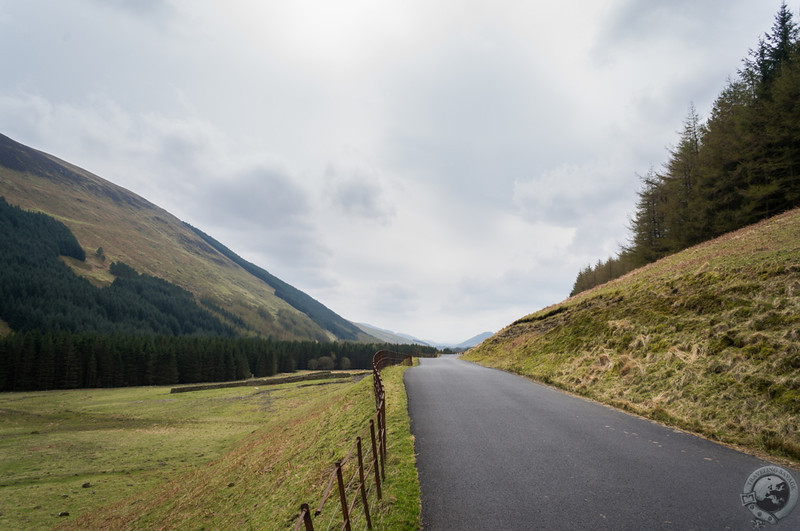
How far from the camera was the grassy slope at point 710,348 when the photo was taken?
941 cm

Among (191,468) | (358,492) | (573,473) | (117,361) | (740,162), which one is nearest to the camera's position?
(358,492)

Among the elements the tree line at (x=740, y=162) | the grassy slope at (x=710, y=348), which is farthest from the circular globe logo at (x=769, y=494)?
the tree line at (x=740, y=162)

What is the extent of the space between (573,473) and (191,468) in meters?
25.0

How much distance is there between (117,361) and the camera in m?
86.8

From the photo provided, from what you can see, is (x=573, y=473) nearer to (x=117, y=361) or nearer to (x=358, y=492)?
(x=358, y=492)

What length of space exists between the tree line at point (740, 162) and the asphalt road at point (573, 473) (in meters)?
30.7

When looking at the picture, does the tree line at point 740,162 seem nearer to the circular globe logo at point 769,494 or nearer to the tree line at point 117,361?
the circular globe logo at point 769,494

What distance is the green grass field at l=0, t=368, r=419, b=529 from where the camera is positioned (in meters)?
10.4

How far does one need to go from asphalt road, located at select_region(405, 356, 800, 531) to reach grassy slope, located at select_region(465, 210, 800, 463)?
1.06 meters

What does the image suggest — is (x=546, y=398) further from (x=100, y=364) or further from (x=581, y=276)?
(x=100, y=364)

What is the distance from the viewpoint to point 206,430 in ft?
120

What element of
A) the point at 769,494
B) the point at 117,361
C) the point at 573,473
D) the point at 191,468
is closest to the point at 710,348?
the point at 769,494

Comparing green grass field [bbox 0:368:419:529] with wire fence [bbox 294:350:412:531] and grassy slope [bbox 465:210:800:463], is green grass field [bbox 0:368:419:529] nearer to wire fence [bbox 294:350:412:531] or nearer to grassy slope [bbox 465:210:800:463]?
wire fence [bbox 294:350:412:531]

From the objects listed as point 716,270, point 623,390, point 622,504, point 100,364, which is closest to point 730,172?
point 716,270
